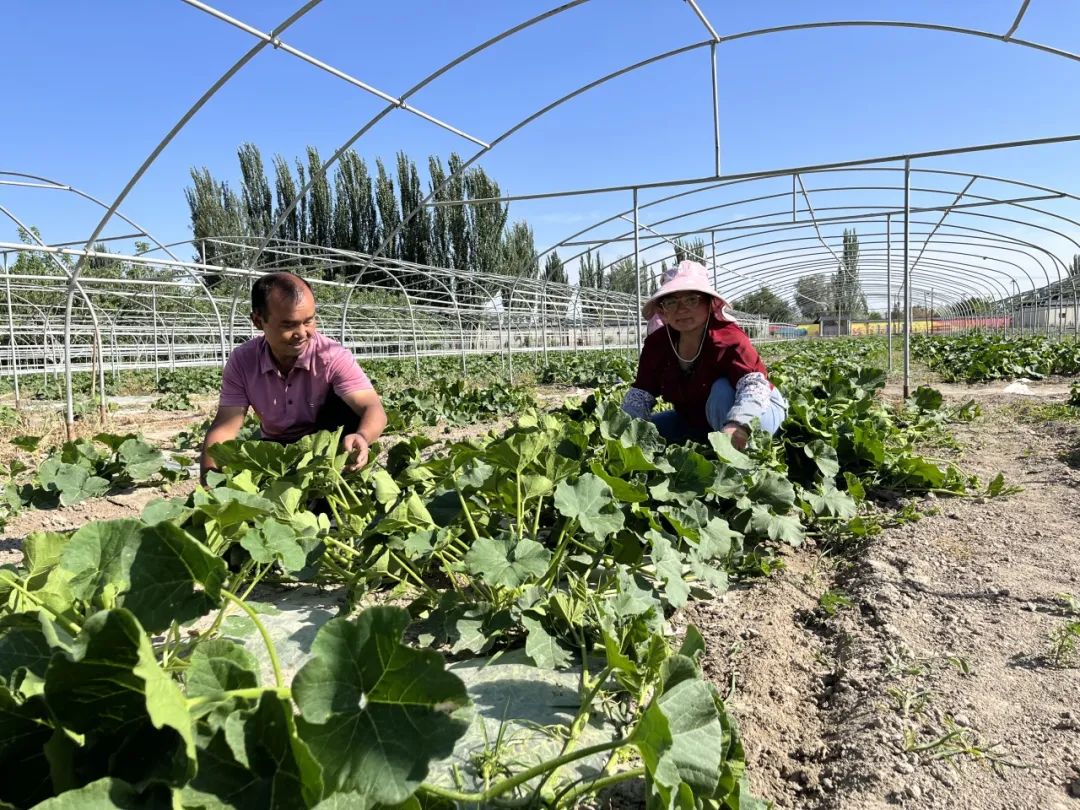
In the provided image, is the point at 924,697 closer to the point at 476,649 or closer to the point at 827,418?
the point at 476,649

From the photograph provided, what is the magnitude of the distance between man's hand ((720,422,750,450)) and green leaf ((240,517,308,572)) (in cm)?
184

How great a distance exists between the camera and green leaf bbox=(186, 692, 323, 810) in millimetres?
809

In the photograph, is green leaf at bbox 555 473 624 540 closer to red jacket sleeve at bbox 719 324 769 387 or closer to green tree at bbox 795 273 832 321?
red jacket sleeve at bbox 719 324 769 387

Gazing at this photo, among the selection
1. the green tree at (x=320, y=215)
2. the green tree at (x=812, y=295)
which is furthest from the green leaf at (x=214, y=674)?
the green tree at (x=320, y=215)

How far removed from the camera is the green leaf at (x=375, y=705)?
2.65 feet

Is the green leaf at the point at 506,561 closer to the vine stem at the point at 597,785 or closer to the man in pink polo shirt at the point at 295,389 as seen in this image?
the vine stem at the point at 597,785

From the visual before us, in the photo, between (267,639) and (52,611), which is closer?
(267,639)

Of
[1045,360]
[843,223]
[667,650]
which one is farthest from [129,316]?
[667,650]

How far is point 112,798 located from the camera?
778mm

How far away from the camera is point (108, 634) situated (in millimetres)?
777

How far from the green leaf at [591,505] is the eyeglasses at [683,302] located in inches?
66.2

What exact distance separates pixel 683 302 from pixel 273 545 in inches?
89.8

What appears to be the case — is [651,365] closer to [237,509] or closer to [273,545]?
[273,545]

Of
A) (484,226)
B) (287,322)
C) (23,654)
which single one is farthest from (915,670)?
(484,226)
